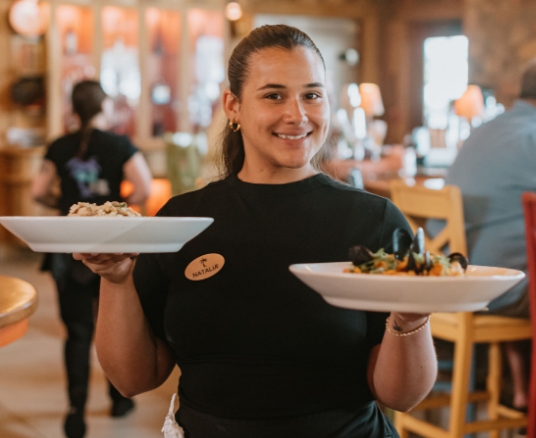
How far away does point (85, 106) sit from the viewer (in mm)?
3109

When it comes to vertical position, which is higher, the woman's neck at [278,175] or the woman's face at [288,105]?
the woman's face at [288,105]

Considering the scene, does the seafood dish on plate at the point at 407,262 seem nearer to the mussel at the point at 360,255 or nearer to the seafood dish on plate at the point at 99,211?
the mussel at the point at 360,255

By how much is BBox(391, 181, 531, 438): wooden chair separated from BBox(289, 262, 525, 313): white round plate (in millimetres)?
1517

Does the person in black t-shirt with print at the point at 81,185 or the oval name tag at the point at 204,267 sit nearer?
the oval name tag at the point at 204,267

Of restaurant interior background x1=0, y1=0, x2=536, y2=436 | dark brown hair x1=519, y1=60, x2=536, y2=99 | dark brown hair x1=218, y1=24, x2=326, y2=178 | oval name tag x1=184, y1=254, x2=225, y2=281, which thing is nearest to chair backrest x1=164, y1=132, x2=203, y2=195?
restaurant interior background x1=0, y1=0, x2=536, y2=436

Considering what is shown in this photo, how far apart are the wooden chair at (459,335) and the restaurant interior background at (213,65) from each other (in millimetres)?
2579

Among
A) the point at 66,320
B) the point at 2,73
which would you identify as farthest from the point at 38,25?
the point at 66,320

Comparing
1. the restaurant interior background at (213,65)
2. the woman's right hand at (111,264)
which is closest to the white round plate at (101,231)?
the woman's right hand at (111,264)

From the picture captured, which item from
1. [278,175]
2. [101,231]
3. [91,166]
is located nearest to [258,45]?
[278,175]

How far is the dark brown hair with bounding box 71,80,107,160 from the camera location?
122 inches

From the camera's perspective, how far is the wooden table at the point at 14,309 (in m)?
1.47

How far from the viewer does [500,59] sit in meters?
7.57

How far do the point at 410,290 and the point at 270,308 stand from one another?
1.55ft

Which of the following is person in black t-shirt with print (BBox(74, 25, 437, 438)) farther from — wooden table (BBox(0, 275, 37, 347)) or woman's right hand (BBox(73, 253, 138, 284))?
wooden table (BBox(0, 275, 37, 347))
